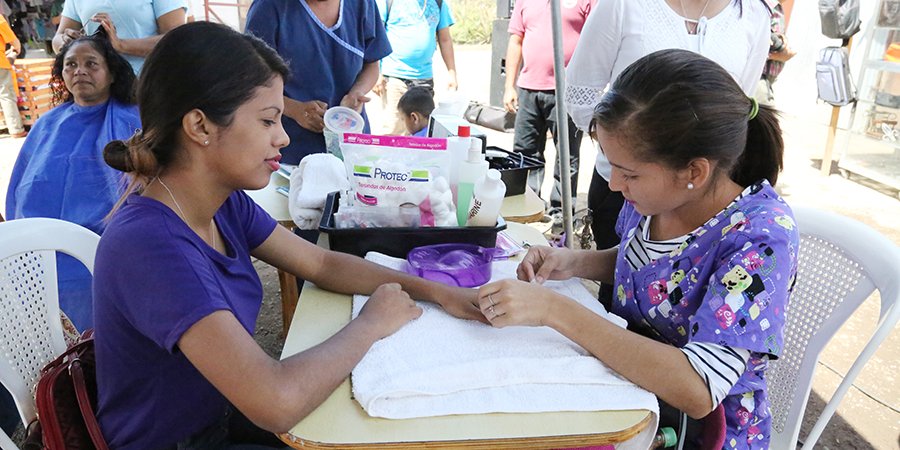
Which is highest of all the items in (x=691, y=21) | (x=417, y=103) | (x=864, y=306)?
(x=691, y=21)

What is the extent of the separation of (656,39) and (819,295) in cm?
96

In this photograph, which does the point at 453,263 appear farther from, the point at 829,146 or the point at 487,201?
the point at 829,146

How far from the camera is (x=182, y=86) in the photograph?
1083mm

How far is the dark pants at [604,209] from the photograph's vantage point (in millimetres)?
2062

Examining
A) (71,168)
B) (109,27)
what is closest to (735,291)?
(71,168)

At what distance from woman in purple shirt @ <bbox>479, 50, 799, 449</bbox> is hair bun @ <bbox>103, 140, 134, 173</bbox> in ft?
2.35

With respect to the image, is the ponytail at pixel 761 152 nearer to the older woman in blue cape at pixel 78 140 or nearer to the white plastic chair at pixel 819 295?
the white plastic chair at pixel 819 295

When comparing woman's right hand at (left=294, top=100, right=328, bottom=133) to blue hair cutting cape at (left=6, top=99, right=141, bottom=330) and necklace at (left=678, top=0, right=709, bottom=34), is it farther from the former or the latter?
necklace at (left=678, top=0, right=709, bottom=34)

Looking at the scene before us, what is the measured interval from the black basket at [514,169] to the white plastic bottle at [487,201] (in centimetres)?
51

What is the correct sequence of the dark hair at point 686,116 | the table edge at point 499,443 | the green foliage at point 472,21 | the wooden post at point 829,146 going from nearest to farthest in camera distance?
the table edge at point 499,443 < the dark hair at point 686,116 < the wooden post at point 829,146 < the green foliage at point 472,21

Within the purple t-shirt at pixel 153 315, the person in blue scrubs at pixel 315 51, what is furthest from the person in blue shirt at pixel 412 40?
the purple t-shirt at pixel 153 315

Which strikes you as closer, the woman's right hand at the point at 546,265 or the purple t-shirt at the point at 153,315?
the purple t-shirt at the point at 153,315

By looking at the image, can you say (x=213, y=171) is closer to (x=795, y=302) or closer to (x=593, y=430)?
(x=593, y=430)

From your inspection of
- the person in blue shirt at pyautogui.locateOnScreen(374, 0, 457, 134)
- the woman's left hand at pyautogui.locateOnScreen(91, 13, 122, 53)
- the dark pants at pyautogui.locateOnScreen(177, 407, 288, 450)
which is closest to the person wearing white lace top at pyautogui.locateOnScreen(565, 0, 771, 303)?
the dark pants at pyautogui.locateOnScreen(177, 407, 288, 450)
